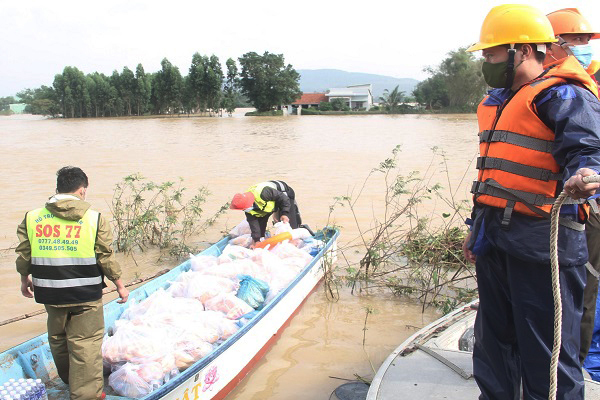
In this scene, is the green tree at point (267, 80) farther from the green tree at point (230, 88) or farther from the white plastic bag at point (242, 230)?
the white plastic bag at point (242, 230)

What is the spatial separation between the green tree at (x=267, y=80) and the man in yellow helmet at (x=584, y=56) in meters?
64.2

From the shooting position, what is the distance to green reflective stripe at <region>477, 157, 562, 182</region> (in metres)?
2.18

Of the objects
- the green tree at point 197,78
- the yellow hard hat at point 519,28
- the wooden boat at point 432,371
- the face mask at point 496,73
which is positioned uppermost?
the green tree at point 197,78

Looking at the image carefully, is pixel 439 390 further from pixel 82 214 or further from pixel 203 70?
pixel 203 70

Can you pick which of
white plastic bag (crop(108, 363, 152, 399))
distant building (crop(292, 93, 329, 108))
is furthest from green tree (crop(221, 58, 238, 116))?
white plastic bag (crop(108, 363, 152, 399))

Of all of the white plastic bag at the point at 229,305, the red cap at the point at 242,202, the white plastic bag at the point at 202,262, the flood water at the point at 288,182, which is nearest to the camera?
the white plastic bag at the point at 229,305

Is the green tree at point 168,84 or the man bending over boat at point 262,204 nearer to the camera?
the man bending over boat at point 262,204

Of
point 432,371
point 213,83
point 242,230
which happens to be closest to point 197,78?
point 213,83

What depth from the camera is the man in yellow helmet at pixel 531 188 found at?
6.88 ft

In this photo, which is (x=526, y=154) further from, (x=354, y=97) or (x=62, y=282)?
(x=354, y=97)

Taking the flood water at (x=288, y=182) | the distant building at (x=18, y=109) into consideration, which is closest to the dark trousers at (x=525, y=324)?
the flood water at (x=288, y=182)

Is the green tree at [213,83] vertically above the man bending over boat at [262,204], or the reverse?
the green tree at [213,83]

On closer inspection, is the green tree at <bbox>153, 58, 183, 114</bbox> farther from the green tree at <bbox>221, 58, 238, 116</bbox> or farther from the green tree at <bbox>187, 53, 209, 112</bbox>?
the green tree at <bbox>221, 58, 238, 116</bbox>

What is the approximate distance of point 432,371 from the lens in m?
3.06
